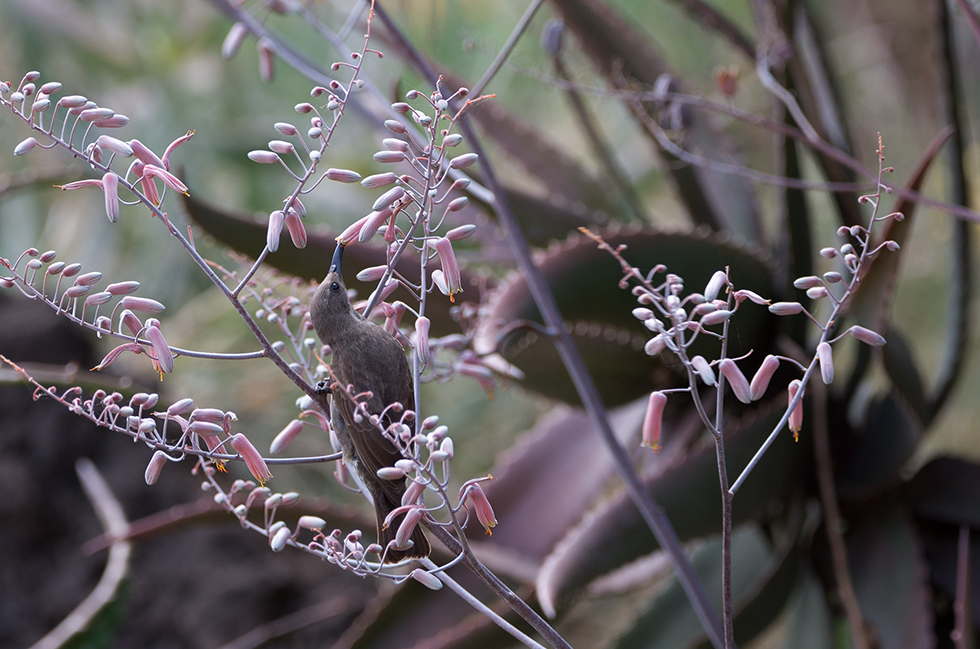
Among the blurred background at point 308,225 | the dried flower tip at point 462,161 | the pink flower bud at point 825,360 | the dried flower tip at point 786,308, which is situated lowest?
the blurred background at point 308,225

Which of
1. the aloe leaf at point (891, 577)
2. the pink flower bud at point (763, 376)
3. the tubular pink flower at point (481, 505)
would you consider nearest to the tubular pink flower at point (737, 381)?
the pink flower bud at point (763, 376)

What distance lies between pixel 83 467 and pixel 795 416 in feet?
3.22

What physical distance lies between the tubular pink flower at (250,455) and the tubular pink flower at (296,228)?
0.11 meters

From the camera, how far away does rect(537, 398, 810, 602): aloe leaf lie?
0.72 metres

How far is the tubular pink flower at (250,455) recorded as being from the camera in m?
0.40

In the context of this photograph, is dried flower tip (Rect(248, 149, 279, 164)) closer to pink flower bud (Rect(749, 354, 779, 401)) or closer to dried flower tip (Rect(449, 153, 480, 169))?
dried flower tip (Rect(449, 153, 480, 169))

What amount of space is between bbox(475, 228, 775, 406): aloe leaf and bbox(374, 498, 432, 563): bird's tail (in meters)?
0.17

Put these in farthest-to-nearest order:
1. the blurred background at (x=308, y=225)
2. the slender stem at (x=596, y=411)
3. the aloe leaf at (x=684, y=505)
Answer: the blurred background at (x=308, y=225), the aloe leaf at (x=684, y=505), the slender stem at (x=596, y=411)

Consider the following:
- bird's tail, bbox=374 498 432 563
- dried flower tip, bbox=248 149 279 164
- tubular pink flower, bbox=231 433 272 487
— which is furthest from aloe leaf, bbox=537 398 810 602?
dried flower tip, bbox=248 149 279 164

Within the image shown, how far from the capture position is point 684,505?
808mm

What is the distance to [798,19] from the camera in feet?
3.40

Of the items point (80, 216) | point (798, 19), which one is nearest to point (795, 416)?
point (798, 19)

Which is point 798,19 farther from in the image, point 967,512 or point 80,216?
point 80,216

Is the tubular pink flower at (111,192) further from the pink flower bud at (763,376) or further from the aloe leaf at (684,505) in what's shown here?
the aloe leaf at (684,505)
